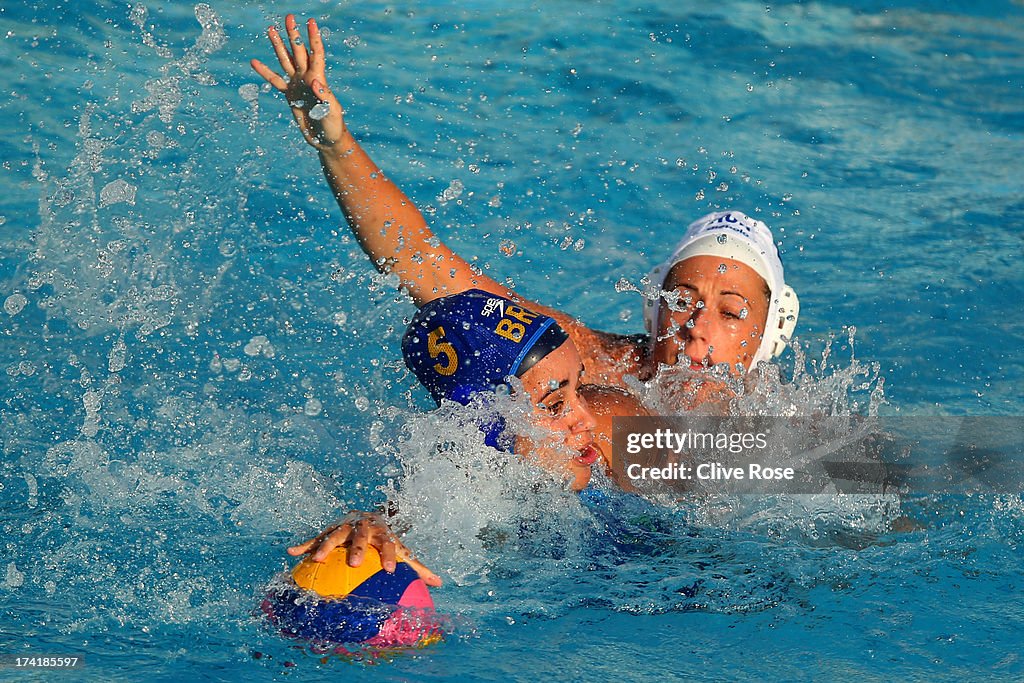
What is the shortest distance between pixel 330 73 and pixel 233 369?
278 centimetres

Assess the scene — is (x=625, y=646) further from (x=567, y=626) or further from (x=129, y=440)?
(x=129, y=440)

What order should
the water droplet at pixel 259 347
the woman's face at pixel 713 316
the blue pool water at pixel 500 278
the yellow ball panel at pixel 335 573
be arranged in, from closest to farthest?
the yellow ball panel at pixel 335 573
the blue pool water at pixel 500 278
the woman's face at pixel 713 316
the water droplet at pixel 259 347

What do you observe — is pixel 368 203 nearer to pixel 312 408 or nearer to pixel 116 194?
pixel 312 408

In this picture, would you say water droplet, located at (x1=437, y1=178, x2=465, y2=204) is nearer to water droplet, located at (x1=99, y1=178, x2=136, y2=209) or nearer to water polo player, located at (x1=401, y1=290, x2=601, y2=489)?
water droplet, located at (x1=99, y1=178, x2=136, y2=209)

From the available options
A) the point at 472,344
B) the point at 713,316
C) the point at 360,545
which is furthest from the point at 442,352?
the point at 713,316

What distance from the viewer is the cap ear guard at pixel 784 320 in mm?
4042

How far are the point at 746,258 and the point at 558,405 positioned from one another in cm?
112

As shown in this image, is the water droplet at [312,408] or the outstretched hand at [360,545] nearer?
the outstretched hand at [360,545]

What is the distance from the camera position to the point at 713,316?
3.82 m

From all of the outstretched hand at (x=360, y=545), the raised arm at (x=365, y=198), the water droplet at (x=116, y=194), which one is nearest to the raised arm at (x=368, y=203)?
the raised arm at (x=365, y=198)

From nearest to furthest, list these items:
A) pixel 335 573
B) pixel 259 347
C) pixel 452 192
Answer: pixel 335 573
pixel 259 347
pixel 452 192

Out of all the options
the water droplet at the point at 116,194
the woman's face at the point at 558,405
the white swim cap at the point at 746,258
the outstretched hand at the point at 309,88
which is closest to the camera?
the woman's face at the point at 558,405

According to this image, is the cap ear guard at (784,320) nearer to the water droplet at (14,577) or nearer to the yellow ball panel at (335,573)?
the yellow ball panel at (335,573)

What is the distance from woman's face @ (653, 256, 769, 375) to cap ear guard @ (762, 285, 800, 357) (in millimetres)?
120
